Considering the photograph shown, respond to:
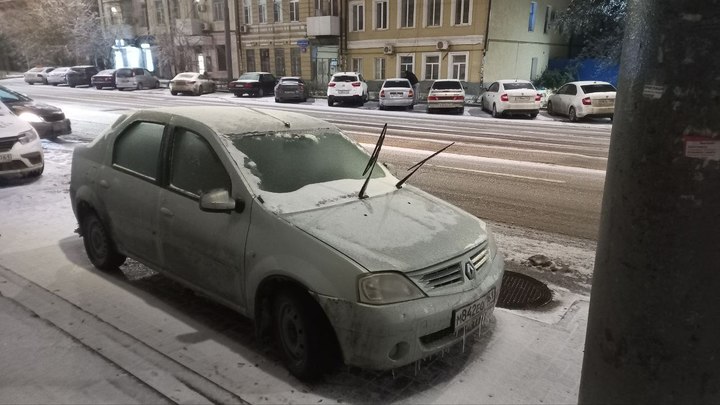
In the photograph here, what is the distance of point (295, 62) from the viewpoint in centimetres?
3909

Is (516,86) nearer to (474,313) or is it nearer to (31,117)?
(31,117)

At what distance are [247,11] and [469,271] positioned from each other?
140ft

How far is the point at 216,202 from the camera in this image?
11.7 ft

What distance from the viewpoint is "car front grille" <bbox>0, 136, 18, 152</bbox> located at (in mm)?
8641

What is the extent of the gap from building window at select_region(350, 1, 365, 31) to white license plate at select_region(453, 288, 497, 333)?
111 feet

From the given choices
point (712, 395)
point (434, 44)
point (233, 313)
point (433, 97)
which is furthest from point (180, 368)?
point (434, 44)

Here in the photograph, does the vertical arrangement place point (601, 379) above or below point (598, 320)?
below

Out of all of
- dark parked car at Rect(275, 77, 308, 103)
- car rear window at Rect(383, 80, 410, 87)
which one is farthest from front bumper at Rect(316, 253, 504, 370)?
dark parked car at Rect(275, 77, 308, 103)

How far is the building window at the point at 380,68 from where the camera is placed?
34656 mm

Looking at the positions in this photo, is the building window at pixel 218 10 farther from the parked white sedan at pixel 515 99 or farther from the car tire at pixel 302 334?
the car tire at pixel 302 334

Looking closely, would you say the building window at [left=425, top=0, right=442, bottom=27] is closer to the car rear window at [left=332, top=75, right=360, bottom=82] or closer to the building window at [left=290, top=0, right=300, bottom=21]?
the car rear window at [left=332, top=75, right=360, bottom=82]

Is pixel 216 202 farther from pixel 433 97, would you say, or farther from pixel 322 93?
pixel 322 93

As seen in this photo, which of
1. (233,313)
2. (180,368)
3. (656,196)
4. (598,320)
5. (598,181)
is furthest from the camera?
(598,181)

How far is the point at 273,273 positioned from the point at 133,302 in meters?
1.90
